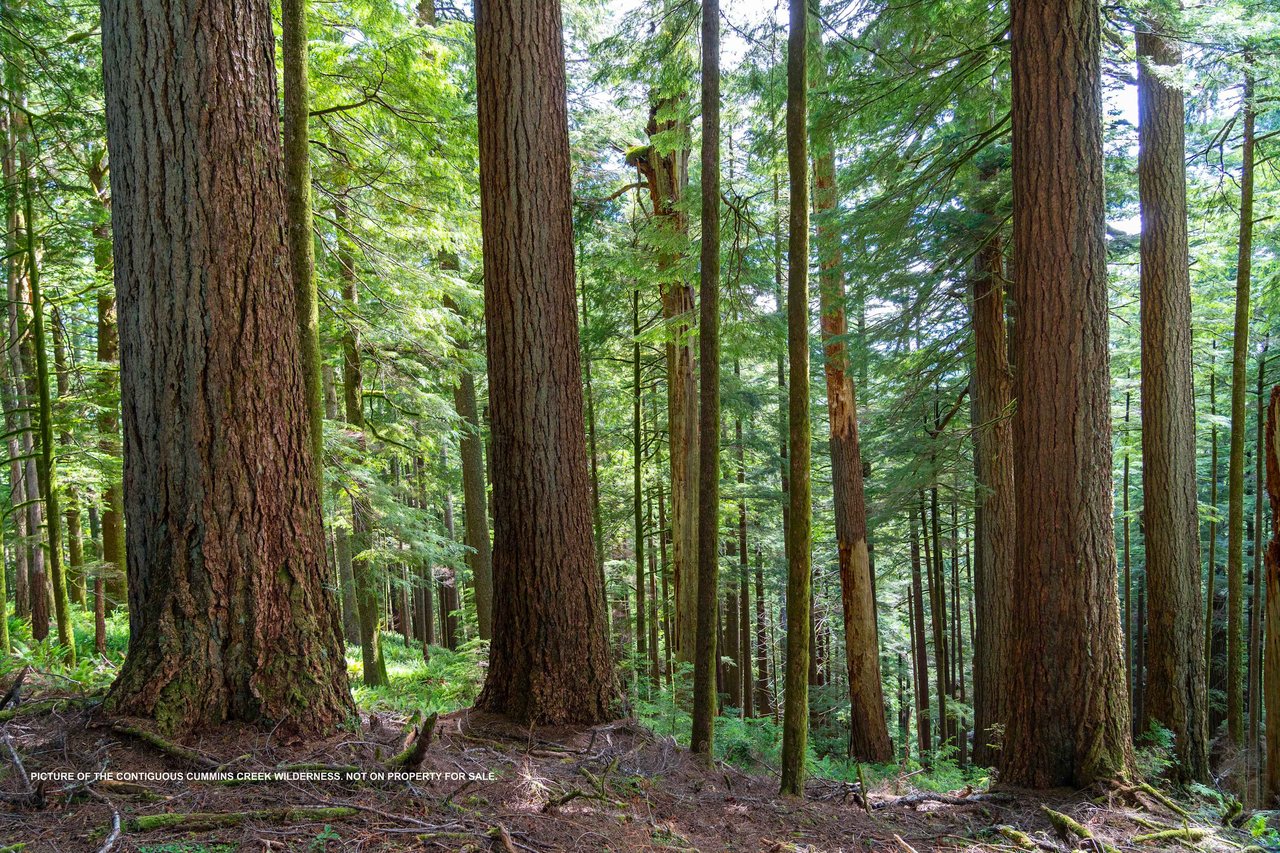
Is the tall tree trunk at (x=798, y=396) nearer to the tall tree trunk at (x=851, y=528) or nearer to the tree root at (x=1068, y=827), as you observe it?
the tree root at (x=1068, y=827)

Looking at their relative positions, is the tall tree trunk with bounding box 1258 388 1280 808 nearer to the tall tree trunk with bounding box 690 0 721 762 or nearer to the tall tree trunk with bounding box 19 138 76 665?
the tall tree trunk with bounding box 690 0 721 762

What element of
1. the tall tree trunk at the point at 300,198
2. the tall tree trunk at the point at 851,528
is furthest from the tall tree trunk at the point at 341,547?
the tall tree trunk at the point at 851,528

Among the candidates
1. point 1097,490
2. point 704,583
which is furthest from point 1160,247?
point 704,583

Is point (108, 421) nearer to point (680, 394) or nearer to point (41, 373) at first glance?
point (41, 373)

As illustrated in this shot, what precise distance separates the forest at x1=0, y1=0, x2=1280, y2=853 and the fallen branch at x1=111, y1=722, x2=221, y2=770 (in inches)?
0.9

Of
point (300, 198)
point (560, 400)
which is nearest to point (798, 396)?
point (560, 400)

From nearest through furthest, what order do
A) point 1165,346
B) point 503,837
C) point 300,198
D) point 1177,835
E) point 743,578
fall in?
point 503,837 → point 1177,835 → point 300,198 → point 1165,346 → point 743,578

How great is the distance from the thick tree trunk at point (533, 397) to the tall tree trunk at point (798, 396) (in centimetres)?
128

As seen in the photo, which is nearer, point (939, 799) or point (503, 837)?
point (503, 837)

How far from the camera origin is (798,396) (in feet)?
13.1

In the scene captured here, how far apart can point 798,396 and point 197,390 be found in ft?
10.4

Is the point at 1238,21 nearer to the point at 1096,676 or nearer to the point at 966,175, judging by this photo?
the point at 966,175

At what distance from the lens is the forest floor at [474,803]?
2.31 meters

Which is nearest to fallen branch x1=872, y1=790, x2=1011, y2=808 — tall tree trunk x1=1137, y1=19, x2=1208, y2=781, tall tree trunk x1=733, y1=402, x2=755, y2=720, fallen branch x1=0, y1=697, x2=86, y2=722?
tall tree trunk x1=1137, y1=19, x2=1208, y2=781
